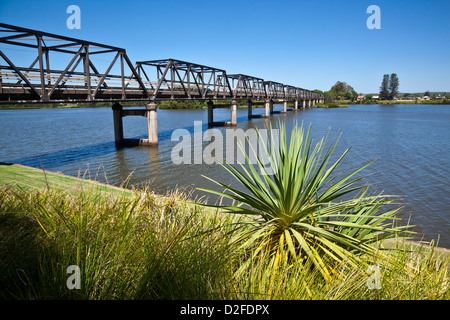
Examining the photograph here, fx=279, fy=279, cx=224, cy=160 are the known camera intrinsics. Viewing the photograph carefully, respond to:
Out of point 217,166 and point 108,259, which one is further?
point 217,166

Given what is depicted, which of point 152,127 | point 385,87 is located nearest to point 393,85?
point 385,87

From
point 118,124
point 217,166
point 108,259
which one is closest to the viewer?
point 108,259

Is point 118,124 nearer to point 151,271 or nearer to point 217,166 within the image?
point 217,166

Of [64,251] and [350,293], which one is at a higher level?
[64,251]

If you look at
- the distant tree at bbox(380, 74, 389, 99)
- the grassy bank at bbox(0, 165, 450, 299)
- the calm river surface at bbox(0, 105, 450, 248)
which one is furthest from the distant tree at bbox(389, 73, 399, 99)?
the grassy bank at bbox(0, 165, 450, 299)

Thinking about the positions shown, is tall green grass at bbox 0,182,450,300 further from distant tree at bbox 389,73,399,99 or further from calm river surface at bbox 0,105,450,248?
distant tree at bbox 389,73,399,99

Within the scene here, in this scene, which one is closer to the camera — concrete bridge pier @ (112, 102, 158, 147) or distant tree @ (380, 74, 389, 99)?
concrete bridge pier @ (112, 102, 158, 147)

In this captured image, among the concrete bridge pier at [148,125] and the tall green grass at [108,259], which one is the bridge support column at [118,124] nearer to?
the concrete bridge pier at [148,125]

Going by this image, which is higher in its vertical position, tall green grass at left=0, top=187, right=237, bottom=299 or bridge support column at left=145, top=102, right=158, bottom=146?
bridge support column at left=145, top=102, right=158, bottom=146

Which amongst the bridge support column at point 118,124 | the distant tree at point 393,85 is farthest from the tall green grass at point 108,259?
the distant tree at point 393,85
